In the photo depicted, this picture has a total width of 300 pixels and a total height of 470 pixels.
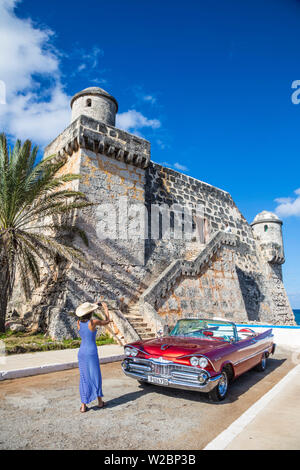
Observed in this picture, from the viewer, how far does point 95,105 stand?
12656mm

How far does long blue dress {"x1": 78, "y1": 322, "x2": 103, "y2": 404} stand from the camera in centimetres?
404

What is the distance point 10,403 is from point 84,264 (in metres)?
6.22

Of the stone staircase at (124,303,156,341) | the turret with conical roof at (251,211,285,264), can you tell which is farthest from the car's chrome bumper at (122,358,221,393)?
the turret with conical roof at (251,211,285,264)

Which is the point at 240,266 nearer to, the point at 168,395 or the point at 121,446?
the point at 168,395

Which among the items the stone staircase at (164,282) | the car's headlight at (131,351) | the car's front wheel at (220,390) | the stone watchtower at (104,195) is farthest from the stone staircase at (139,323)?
the car's front wheel at (220,390)

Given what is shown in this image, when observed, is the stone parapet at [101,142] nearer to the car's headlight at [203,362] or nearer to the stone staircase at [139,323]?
the stone staircase at [139,323]

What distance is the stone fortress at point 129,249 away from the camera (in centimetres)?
1023

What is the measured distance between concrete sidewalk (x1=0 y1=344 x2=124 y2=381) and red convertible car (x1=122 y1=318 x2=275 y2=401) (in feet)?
6.32

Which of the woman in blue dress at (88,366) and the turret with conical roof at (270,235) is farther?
the turret with conical roof at (270,235)

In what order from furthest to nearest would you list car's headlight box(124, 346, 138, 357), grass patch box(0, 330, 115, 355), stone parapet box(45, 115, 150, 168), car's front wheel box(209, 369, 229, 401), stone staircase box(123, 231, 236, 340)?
stone parapet box(45, 115, 150, 168) → stone staircase box(123, 231, 236, 340) → grass patch box(0, 330, 115, 355) → car's headlight box(124, 346, 138, 357) → car's front wheel box(209, 369, 229, 401)

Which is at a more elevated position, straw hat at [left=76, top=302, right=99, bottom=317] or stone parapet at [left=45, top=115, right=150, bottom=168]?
stone parapet at [left=45, top=115, right=150, bottom=168]

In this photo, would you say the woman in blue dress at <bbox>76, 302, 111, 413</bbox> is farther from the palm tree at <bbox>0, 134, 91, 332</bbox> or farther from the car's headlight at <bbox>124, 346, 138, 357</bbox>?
the palm tree at <bbox>0, 134, 91, 332</bbox>

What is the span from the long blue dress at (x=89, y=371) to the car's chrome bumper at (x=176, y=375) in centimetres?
95
